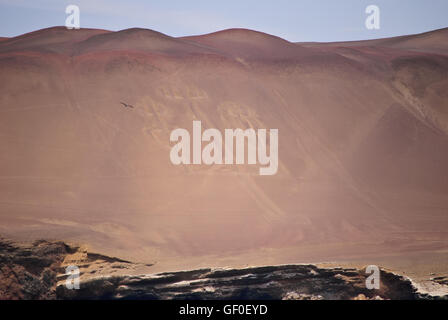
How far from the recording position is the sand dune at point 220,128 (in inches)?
430

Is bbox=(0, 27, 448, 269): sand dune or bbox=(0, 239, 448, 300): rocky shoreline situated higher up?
bbox=(0, 27, 448, 269): sand dune

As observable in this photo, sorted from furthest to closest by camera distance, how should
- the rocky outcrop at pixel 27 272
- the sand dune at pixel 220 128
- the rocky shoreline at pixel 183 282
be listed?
the sand dune at pixel 220 128 < the rocky outcrop at pixel 27 272 < the rocky shoreline at pixel 183 282

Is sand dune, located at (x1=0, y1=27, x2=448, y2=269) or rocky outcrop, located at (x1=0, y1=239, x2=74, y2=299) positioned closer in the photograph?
rocky outcrop, located at (x1=0, y1=239, x2=74, y2=299)

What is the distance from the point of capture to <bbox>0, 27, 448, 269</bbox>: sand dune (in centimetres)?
1092

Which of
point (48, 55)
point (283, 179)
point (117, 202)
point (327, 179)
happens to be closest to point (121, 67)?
point (48, 55)

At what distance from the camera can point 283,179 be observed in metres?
12.1

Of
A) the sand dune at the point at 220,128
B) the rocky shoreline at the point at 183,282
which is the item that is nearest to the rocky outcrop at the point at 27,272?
the rocky shoreline at the point at 183,282

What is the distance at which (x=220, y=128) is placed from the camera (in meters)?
12.4

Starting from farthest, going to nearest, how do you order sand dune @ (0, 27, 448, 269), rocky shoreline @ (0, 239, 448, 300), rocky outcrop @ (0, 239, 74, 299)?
1. sand dune @ (0, 27, 448, 269)
2. rocky outcrop @ (0, 239, 74, 299)
3. rocky shoreline @ (0, 239, 448, 300)

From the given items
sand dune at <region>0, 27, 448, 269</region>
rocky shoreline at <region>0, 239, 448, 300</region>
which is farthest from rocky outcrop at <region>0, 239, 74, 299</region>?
sand dune at <region>0, 27, 448, 269</region>

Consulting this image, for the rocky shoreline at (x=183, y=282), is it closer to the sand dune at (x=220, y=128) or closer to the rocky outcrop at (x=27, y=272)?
the rocky outcrop at (x=27, y=272)

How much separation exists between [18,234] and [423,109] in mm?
9281

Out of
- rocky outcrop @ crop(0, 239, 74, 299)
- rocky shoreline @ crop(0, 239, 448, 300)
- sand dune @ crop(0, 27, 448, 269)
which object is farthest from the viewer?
sand dune @ crop(0, 27, 448, 269)

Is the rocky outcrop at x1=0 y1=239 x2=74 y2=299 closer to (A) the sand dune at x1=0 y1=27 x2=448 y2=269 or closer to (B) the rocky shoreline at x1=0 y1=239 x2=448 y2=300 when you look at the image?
(B) the rocky shoreline at x1=0 y1=239 x2=448 y2=300
